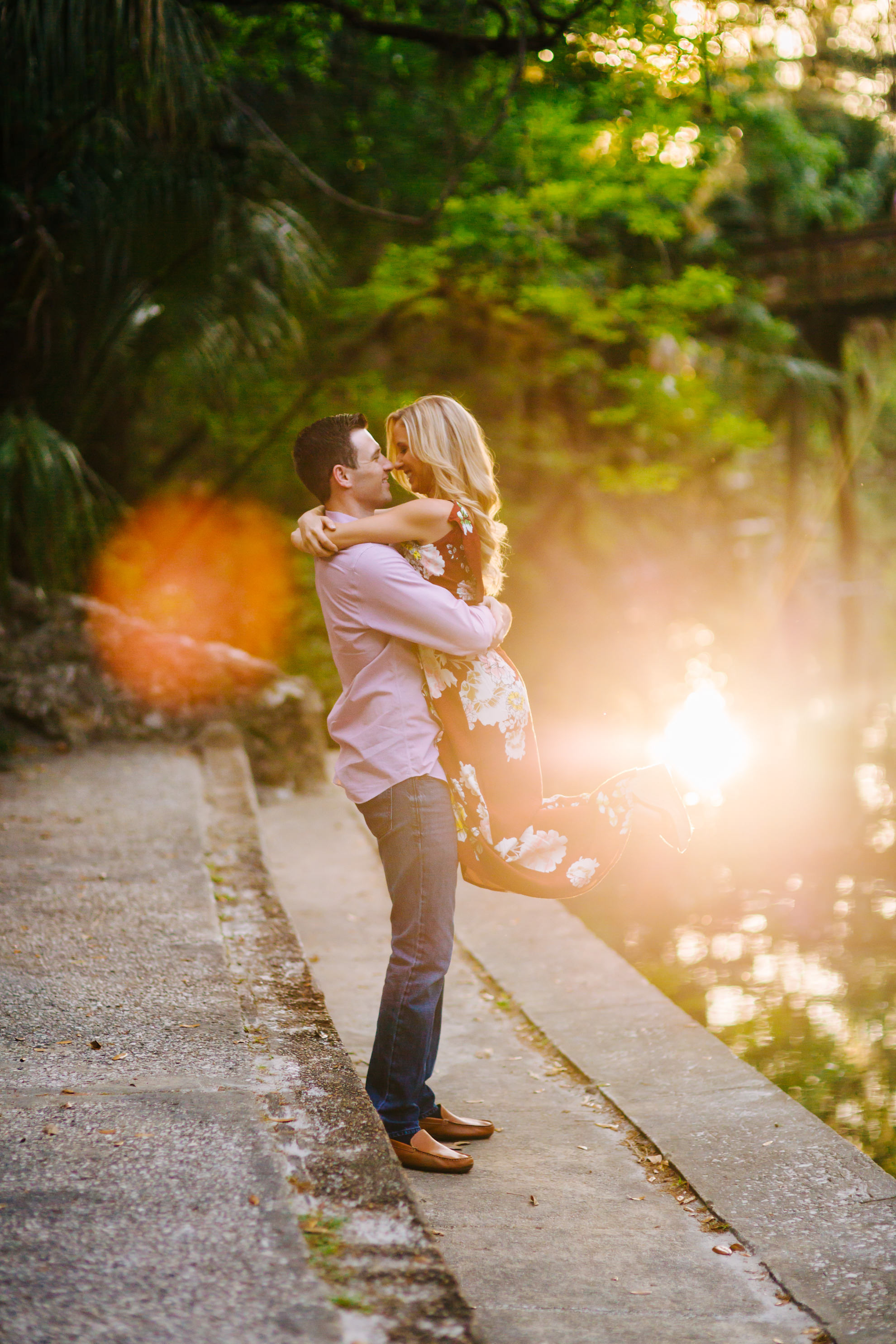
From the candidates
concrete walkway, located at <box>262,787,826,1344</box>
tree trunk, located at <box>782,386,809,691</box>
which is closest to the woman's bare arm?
concrete walkway, located at <box>262,787,826,1344</box>

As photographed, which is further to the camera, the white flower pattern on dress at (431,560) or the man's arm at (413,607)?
the white flower pattern on dress at (431,560)

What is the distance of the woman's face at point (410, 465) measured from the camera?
2.92 m

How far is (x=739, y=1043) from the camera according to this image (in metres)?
4.39

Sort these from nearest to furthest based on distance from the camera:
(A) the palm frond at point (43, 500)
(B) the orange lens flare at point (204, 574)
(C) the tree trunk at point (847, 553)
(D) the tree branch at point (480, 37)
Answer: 1. (D) the tree branch at point (480, 37)
2. (A) the palm frond at point (43, 500)
3. (B) the orange lens flare at point (204, 574)
4. (C) the tree trunk at point (847, 553)

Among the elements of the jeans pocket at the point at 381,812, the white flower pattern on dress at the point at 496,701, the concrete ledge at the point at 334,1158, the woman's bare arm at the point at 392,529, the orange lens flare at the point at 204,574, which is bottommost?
the orange lens flare at the point at 204,574

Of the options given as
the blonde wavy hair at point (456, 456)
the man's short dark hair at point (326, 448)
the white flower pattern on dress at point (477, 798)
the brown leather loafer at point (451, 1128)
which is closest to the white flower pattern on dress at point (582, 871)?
the white flower pattern on dress at point (477, 798)

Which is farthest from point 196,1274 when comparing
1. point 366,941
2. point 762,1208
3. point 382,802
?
point 366,941

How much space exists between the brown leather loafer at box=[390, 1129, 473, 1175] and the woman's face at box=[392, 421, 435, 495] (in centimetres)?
167

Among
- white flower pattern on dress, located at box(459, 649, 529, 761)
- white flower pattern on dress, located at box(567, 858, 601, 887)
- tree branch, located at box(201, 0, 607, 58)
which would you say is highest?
tree branch, located at box(201, 0, 607, 58)

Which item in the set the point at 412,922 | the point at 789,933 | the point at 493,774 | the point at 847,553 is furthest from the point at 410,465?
the point at 847,553

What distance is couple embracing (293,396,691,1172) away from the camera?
2.87m

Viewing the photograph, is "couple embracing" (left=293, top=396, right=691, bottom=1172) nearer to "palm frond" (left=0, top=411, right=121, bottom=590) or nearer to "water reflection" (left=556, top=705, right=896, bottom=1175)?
"water reflection" (left=556, top=705, right=896, bottom=1175)

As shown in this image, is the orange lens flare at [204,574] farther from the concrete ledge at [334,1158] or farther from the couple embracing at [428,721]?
the couple embracing at [428,721]

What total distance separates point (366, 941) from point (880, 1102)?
7.40 feet
